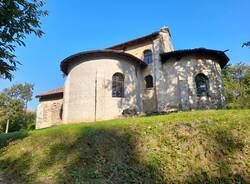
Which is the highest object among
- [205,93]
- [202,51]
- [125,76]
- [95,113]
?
[202,51]

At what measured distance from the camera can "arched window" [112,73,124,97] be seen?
18883 millimetres

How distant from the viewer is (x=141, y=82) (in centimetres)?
2148

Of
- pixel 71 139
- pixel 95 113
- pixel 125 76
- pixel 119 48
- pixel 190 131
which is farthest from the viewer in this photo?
pixel 119 48

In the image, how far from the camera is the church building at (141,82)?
1836cm

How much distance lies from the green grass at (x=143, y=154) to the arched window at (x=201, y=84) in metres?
9.61

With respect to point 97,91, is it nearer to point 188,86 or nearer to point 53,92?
point 188,86

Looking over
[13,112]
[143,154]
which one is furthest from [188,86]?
[13,112]

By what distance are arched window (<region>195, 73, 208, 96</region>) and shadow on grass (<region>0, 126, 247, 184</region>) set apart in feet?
36.8

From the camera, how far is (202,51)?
65.7ft

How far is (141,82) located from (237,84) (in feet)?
48.2

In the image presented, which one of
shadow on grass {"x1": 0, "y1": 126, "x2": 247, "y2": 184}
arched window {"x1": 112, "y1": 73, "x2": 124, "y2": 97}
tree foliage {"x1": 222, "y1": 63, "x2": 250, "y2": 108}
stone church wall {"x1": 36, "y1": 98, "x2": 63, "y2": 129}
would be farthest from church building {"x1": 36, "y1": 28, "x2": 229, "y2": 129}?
shadow on grass {"x1": 0, "y1": 126, "x2": 247, "y2": 184}

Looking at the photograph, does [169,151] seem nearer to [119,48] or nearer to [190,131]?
[190,131]

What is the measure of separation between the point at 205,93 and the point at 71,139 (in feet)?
43.2

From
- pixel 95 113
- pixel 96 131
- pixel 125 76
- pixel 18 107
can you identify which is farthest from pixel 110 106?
pixel 18 107
